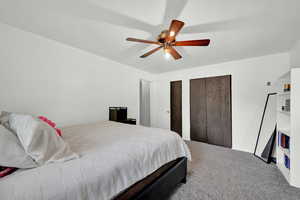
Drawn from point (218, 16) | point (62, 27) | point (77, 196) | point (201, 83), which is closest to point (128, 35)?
point (62, 27)

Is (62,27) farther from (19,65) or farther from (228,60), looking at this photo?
(228,60)

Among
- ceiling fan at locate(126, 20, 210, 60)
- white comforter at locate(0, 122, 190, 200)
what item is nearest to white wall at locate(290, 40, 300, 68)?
ceiling fan at locate(126, 20, 210, 60)

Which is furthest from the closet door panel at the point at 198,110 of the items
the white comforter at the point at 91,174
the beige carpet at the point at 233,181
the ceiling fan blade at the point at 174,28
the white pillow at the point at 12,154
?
the white pillow at the point at 12,154

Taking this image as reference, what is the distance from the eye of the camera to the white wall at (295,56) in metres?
2.18

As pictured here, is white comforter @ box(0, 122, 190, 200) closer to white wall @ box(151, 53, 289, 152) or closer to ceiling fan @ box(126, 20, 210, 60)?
ceiling fan @ box(126, 20, 210, 60)

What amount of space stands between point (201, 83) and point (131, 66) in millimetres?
2192

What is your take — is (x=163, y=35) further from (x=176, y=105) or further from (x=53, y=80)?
(x=176, y=105)

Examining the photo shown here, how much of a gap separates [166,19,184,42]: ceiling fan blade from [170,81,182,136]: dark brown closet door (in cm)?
248

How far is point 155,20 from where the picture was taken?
5.34 feet

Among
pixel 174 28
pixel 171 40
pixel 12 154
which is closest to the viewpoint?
pixel 12 154

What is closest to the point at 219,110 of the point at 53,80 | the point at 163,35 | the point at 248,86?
the point at 248,86

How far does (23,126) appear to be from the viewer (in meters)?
0.92

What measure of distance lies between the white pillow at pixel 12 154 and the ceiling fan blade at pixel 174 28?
66.5 inches

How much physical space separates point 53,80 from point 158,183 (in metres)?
2.47
